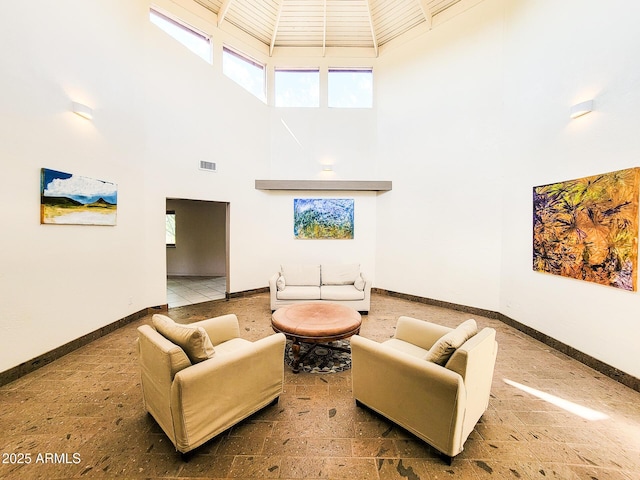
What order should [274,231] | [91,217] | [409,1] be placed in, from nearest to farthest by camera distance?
[91,217]
[409,1]
[274,231]

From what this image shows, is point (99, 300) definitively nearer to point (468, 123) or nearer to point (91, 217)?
point (91, 217)

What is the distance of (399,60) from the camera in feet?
19.5

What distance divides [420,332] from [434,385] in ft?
2.96

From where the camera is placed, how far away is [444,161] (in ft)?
17.2

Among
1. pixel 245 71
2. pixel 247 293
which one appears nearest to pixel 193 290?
pixel 247 293

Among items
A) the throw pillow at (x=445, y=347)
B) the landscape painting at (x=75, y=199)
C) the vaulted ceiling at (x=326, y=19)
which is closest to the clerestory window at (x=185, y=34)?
the vaulted ceiling at (x=326, y=19)

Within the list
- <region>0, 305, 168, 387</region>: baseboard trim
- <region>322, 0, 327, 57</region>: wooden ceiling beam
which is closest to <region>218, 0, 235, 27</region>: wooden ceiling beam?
<region>322, 0, 327, 57</region>: wooden ceiling beam

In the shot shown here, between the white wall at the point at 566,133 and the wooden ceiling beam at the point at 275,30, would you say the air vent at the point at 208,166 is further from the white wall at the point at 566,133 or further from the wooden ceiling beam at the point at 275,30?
the white wall at the point at 566,133

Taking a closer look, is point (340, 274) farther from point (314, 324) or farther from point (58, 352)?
point (58, 352)

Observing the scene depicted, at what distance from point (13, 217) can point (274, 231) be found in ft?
14.0

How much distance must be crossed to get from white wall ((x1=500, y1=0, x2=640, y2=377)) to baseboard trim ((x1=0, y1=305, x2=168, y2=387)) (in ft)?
21.3

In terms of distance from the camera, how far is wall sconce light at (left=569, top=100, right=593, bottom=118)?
3041 mm

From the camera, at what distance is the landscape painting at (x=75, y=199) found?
118 inches

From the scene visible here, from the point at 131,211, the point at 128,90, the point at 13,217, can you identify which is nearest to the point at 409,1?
the point at 128,90
